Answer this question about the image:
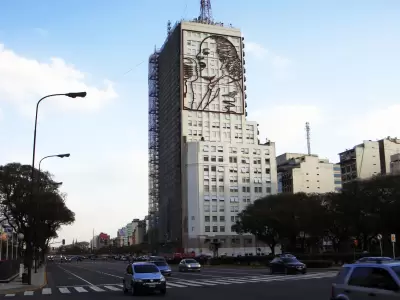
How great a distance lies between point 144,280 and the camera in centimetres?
2245

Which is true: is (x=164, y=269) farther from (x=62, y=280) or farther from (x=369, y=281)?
(x=369, y=281)

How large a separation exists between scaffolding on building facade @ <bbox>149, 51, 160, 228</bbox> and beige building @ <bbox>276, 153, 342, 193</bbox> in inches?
2031

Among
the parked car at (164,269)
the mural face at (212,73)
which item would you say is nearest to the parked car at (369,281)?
the parked car at (164,269)

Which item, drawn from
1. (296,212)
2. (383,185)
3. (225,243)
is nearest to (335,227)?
(296,212)

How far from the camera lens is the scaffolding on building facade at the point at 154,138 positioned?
15662 centimetres

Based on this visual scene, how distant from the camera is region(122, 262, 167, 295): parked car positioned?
73.5 feet

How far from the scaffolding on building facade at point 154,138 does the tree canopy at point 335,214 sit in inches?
2665

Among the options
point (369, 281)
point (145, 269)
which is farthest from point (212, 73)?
point (369, 281)

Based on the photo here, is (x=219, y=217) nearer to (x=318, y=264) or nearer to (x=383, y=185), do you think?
(x=383, y=185)

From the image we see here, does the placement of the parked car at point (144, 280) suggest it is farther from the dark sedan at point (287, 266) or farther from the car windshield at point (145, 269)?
the dark sedan at point (287, 266)

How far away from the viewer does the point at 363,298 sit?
9.96 m

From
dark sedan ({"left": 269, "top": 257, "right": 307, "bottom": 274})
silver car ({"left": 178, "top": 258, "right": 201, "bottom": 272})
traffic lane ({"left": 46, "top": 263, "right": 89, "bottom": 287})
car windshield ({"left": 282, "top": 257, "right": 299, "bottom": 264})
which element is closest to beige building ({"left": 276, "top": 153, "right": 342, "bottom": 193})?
silver car ({"left": 178, "top": 258, "right": 201, "bottom": 272})

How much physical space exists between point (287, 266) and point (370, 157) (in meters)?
141

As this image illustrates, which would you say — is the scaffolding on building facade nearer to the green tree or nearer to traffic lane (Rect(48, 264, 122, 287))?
the green tree
